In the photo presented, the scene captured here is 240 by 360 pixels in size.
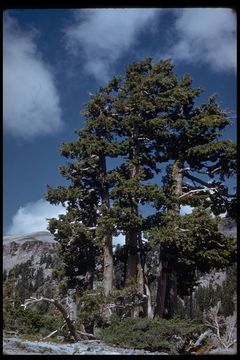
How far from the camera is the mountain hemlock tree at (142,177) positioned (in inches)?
767

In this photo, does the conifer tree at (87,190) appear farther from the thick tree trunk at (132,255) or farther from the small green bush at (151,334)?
the small green bush at (151,334)

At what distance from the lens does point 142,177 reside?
20.3 metres

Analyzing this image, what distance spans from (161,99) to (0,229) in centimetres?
1537

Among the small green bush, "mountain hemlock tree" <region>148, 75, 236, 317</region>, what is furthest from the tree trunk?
the small green bush

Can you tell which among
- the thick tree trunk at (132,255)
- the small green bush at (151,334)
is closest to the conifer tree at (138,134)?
the thick tree trunk at (132,255)

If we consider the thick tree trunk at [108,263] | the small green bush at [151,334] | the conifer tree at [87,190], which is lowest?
the small green bush at [151,334]

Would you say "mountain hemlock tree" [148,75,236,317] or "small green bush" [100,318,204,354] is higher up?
"mountain hemlock tree" [148,75,236,317]

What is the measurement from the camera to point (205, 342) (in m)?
14.8

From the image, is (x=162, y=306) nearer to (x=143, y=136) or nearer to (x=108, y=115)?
(x=143, y=136)

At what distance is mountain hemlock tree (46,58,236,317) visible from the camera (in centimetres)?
1948

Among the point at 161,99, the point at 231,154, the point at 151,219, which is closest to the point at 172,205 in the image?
the point at 151,219

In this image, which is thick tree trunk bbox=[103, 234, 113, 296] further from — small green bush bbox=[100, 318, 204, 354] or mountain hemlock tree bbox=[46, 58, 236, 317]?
small green bush bbox=[100, 318, 204, 354]

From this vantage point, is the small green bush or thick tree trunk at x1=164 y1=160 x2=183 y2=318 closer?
the small green bush

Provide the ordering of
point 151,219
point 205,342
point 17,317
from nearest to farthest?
point 205,342
point 17,317
point 151,219
